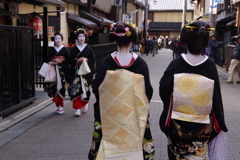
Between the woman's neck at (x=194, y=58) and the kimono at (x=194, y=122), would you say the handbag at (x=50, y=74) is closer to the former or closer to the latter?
the kimono at (x=194, y=122)

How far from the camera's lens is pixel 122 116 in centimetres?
336

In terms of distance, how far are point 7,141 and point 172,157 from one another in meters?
3.33

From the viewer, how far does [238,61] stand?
11773 millimetres

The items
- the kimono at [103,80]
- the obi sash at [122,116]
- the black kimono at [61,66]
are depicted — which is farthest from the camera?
the black kimono at [61,66]

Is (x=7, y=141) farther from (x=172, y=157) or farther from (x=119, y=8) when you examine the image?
(x=119, y=8)

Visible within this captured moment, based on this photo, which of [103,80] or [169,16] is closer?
[103,80]

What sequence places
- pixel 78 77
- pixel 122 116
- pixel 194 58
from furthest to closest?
pixel 78 77 → pixel 122 116 → pixel 194 58

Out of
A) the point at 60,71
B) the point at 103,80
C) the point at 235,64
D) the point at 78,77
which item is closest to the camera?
the point at 103,80

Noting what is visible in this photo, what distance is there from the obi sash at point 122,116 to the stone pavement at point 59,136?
1512mm

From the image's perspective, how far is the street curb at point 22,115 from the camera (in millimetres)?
6352

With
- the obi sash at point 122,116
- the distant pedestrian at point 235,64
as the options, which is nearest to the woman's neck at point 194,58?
the obi sash at point 122,116

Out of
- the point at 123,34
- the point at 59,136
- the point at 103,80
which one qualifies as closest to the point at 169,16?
the point at 59,136

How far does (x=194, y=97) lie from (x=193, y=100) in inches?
1.2

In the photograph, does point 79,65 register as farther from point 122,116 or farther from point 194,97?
point 194,97
